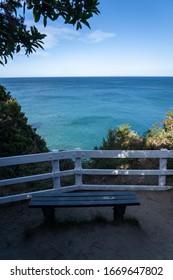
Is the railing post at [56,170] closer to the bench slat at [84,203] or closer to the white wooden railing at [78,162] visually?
the white wooden railing at [78,162]

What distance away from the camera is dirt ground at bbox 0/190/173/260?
10.9 feet

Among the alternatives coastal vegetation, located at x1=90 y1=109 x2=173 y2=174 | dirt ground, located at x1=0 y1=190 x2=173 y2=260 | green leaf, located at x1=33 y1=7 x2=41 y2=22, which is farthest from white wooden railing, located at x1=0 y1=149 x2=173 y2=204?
green leaf, located at x1=33 y1=7 x2=41 y2=22

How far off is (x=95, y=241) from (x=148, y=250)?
0.84 metres

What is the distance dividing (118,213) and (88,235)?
660mm

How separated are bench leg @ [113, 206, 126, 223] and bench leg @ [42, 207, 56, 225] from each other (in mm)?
1096

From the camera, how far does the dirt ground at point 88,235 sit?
3.33 meters

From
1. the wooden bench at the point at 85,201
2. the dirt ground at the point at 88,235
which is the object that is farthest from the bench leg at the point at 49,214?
the dirt ground at the point at 88,235

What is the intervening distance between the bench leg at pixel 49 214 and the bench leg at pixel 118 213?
110cm

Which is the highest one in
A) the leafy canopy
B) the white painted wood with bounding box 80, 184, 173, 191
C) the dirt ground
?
the leafy canopy

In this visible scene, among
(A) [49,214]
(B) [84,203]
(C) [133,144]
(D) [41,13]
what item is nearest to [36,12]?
(D) [41,13]

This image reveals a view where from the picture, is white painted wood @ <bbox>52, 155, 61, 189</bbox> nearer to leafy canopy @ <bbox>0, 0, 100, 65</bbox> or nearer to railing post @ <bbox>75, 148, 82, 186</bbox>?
railing post @ <bbox>75, 148, 82, 186</bbox>
